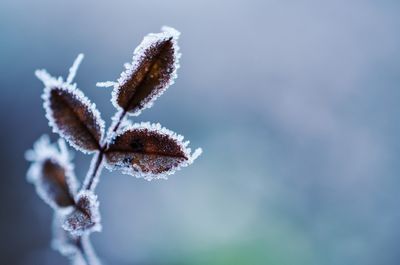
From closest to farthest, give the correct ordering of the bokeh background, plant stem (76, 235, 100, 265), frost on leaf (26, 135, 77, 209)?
frost on leaf (26, 135, 77, 209) → plant stem (76, 235, 100, 265) → the bokeh background

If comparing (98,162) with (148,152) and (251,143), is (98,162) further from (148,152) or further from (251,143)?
(251,143)

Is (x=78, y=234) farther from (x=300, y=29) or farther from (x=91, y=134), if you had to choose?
(x=300, y=29)

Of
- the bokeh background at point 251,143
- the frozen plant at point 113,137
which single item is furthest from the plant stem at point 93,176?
the bokeh background at point 251,143

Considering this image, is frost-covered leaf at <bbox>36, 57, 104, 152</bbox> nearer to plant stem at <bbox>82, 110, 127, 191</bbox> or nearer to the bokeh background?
plant stem at <bbox>82, 110, 127, 191</bbox>

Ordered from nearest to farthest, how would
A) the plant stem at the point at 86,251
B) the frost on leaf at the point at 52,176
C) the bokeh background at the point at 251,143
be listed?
the frost on leaf at the point at 52,176 < the plant stem at the point at 86,251 < the bokeh background at the point at 251,143

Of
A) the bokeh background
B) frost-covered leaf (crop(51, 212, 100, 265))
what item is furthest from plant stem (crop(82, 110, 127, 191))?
the bokeh background

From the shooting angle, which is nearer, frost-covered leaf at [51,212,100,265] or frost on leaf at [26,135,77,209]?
frost on leaf at [26,135,77,209]

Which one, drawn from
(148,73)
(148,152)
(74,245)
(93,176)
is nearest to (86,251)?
(74,245)

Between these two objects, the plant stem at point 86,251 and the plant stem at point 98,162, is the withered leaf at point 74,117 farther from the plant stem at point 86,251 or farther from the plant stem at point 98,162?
the plant stem at point 86,251
